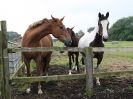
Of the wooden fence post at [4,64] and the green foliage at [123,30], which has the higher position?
the green foliage at [123,30]

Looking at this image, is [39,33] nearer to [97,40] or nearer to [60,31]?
[60,31]

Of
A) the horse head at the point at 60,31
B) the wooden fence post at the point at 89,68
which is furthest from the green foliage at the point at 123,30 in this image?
the wooden fence post at the point at 89,68

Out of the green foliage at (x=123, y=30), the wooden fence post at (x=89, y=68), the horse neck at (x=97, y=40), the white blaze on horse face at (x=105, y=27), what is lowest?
the wooden fence post at (x=89, y=68)

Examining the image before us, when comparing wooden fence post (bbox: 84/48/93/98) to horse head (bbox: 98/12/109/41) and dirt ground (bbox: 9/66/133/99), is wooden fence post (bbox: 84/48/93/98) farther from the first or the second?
horse head (bbox: 98/12/109/41)

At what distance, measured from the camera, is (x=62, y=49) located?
947 cm

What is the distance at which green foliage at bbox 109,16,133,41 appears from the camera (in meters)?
81.6

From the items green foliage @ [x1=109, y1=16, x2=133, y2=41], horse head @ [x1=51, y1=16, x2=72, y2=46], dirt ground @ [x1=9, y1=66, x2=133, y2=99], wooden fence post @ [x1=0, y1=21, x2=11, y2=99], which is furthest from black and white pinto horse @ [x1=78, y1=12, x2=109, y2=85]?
green foliage @ [x1=109, y1=16, x2=133, y2=41]

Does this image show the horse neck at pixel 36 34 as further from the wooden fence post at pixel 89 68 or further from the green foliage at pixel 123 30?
the green foliage at pixel 123 30

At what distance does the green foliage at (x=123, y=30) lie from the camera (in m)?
81.6

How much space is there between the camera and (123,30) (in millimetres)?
86188

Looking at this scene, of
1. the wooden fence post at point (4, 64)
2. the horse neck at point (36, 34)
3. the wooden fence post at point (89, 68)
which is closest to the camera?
the wooden fence post at point (4, 64)

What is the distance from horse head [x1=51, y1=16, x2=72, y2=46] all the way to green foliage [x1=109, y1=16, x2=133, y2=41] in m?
69.6

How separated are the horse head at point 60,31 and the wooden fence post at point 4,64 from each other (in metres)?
1.51

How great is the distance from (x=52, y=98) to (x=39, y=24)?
6.99 feet
